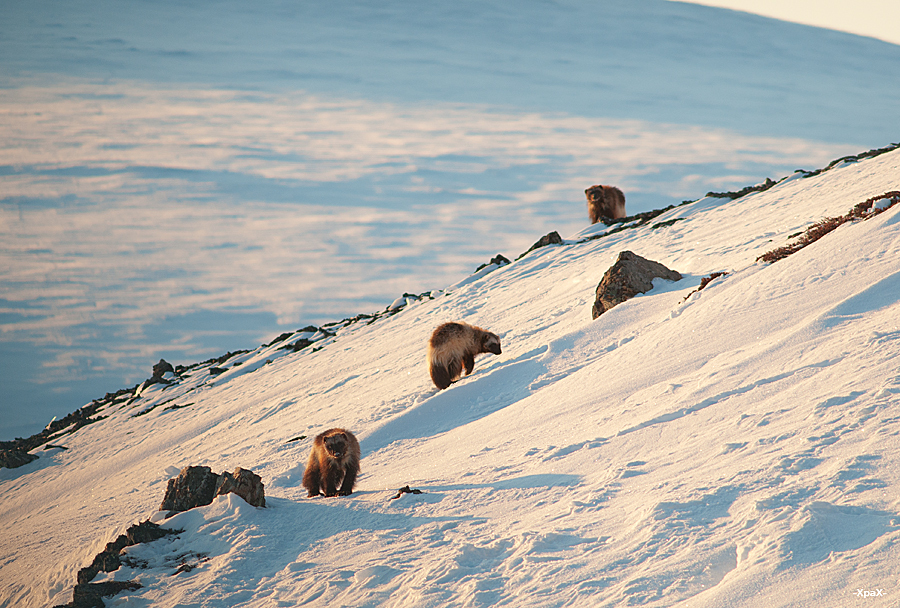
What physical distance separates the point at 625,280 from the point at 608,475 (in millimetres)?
6395

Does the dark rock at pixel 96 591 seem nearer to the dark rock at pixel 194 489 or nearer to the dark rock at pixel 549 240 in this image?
the dark rock at pixel 194 489

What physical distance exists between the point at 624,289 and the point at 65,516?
38.0 ft

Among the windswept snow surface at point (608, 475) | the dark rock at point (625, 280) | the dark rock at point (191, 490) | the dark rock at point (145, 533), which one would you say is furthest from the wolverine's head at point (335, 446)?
the dark rock at point (625, 280)

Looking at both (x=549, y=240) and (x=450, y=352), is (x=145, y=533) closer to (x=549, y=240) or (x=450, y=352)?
(x=450, y=352)

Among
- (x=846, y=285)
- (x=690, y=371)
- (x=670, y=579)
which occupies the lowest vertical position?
(x=670, y=579)

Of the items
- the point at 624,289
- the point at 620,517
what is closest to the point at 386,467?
the point at 620,517

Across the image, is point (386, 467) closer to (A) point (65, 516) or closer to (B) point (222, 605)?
(B) point (222, 605)

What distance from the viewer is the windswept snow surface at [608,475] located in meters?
4.57

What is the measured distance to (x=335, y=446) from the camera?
26.9ft

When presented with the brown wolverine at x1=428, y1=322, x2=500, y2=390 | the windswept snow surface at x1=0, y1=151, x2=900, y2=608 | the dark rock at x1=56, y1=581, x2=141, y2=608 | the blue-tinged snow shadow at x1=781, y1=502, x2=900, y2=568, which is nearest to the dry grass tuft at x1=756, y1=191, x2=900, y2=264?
the windswept snow surface at x1=0, y1=151, x2=900, y2=608

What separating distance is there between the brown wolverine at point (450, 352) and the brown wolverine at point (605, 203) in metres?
12.1

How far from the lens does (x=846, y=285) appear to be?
8031 mm

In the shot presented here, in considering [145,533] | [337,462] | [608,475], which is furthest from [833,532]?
[145,533]

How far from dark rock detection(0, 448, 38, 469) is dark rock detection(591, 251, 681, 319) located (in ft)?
58.2
